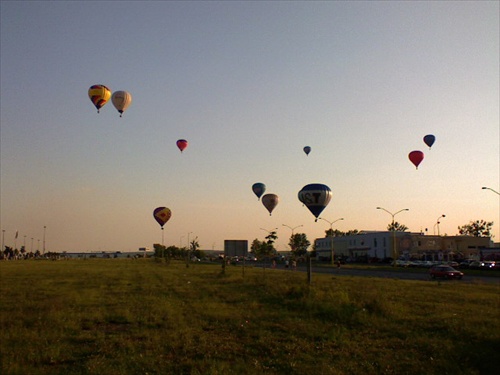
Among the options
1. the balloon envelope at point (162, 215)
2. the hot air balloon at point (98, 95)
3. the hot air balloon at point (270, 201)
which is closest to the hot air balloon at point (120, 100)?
the hot air balloon at point (98, 95)

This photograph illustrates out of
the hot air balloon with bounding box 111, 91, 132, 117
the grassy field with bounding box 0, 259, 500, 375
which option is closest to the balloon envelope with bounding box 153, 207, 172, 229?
the hot air balloon with bounding box 111, 91, 132, 117

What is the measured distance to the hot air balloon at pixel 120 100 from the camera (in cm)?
4762

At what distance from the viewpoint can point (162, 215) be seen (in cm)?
7281

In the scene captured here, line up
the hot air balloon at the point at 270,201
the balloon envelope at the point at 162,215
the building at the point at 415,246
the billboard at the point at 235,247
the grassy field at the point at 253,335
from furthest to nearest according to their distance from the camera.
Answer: the building at the point at 415,246, the balloon envelope at the point at 162,215, the hot air balloon at the point at 270,201, the billboard at the point at 235,247, the grassy field at the point at 253,335

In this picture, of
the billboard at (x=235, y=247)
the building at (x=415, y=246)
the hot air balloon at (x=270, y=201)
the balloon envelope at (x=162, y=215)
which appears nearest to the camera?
the billboard at (x=235, y=247)

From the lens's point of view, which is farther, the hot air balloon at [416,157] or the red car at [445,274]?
the hot air balloon at [416,157]

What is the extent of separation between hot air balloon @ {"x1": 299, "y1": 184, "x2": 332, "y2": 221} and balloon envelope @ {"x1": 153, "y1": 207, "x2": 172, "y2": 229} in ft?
97.7

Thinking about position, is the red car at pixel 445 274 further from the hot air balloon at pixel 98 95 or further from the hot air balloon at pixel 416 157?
the hot air balloon at pixel 98 95

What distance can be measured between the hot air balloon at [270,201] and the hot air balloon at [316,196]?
50.4ft

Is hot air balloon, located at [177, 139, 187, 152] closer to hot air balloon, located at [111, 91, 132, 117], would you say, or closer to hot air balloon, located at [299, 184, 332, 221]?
hot air balloon, located at [111, 91, 132, 117]

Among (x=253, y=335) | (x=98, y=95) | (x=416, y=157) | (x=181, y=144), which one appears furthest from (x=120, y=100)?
(x=253, y=335)

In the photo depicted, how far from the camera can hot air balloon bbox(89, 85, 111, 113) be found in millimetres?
44969

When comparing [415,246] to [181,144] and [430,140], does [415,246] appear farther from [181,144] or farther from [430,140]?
[181,144]

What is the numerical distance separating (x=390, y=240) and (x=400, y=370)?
118m
